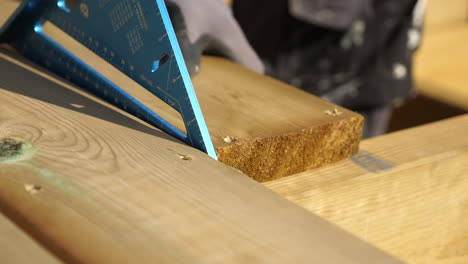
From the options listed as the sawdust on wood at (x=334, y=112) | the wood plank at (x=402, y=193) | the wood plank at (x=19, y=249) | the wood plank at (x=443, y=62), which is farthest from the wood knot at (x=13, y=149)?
the wood plank at (x=443, y=62)

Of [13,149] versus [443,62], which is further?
[443,62]

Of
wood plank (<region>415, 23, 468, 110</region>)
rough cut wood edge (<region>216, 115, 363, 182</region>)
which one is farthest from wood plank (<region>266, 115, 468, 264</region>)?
wood plank (<region>415, 23, 468, 110</region>)

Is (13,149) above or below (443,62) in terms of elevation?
above

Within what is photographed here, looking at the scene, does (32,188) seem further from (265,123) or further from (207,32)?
(207,32)

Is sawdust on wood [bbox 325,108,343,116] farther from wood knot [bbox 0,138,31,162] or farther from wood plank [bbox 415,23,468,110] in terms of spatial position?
wood plank [bbox 415,23,468,110]

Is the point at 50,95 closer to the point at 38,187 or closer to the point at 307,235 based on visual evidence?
the point at 38,187

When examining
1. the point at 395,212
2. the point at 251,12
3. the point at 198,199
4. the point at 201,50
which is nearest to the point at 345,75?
the point at 251,12

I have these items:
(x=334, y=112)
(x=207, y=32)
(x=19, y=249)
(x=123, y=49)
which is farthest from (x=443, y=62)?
(x=19, y=249)

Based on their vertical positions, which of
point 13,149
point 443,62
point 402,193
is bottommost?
point 443,62
